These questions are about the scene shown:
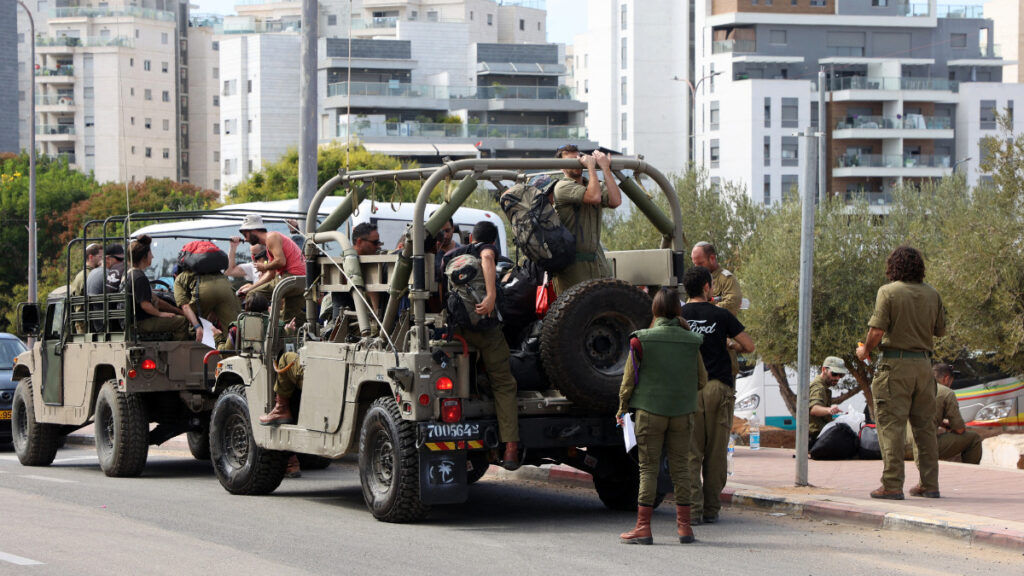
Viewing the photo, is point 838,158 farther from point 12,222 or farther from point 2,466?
point 2,466

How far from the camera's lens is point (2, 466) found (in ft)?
52.9

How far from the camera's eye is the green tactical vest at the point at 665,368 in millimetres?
9406

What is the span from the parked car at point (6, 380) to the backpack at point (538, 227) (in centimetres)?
1063

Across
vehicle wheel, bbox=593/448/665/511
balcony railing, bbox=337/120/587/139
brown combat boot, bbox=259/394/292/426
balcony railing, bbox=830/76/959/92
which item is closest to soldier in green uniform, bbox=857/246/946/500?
vehicle wheel, bbox=593/448/665/511

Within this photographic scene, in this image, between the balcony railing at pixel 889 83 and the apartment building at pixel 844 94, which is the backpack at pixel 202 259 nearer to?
the apartment building at pixel 844 94

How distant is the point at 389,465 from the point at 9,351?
11.7 meters

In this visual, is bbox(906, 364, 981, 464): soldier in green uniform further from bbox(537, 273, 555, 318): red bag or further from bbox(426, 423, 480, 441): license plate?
bbox(426, 423, 480, 441): license plate

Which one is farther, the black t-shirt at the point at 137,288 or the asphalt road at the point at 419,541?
the black t-shirt at the point at 137,288

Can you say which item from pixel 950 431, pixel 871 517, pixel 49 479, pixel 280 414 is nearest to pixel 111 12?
pixel 49 479

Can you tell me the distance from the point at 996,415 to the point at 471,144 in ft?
213

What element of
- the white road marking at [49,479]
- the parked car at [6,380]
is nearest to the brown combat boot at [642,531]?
the white road marking at [49,479]

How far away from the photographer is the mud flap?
10.1 meters

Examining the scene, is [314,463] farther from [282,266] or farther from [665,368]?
[665,368]

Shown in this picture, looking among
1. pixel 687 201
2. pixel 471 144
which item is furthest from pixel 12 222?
pixel 687 201
